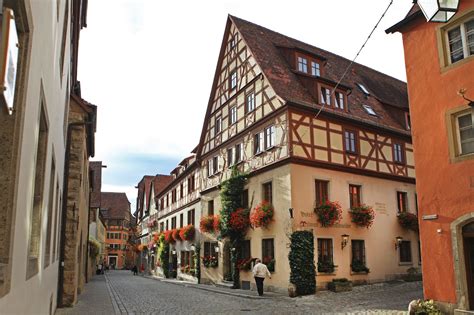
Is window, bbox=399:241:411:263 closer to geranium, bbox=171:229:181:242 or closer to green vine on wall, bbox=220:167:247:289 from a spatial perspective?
green vine on wall, bbox=220:167:247:289

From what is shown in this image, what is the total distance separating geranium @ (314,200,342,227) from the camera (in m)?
18.9

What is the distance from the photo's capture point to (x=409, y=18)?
44.4 ft

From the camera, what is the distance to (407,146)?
24172 millimetres

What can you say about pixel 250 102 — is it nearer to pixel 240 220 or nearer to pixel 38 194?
pixel 240 220

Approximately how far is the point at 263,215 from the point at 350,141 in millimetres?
5801

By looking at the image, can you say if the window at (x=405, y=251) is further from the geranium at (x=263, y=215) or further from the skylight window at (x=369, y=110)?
the geranium at (x=263, y=215)

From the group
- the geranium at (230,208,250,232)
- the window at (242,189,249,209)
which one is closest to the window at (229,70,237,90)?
the window at (242,189,249,209)

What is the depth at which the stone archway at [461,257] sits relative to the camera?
431 inches

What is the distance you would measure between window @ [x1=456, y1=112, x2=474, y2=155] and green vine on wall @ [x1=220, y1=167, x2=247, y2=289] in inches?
470

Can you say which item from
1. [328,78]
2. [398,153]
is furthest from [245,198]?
[398,153]

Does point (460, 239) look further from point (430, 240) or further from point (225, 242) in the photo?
point (225, 242)

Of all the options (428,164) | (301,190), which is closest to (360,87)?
(301,190)

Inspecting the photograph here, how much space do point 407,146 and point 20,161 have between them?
23.5m

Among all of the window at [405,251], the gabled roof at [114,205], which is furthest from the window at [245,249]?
the gabled roof at [114,205]
